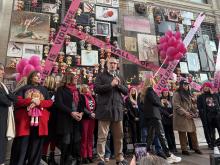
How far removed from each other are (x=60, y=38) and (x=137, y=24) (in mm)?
3232

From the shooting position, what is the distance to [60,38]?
8273mm

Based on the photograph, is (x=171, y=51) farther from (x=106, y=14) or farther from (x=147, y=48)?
(x=106, y=14)

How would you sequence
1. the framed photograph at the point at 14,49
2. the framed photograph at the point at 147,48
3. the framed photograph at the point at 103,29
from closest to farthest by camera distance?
the framed photograph at the point at 14,49 → the framed photograph at the point at 103,29 → the framed photograph at the point at 147,48

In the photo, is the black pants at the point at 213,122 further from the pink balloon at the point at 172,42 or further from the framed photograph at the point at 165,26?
the framed photograph at the point at 165,26

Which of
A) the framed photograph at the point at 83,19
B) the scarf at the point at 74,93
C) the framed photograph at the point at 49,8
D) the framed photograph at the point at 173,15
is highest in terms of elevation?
the framed photograph at the point at 173,15

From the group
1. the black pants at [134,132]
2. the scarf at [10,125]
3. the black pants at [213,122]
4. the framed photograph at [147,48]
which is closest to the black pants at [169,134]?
the black pants at [134,132]

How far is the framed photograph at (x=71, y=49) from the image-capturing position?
8.30m

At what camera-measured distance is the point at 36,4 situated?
8375 millimetres

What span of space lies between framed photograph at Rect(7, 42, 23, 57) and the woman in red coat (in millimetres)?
4365

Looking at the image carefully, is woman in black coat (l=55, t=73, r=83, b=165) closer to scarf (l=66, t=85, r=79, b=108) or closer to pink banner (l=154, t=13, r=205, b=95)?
scarf (l=66, t=85, r=79, b=108)

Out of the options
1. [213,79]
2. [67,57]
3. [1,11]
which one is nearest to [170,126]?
[67,57]

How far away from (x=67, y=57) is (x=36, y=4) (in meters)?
2.12

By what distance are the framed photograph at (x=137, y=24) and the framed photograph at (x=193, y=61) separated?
206 centimetres

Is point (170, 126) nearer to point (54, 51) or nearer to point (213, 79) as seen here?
point (54, 51)
